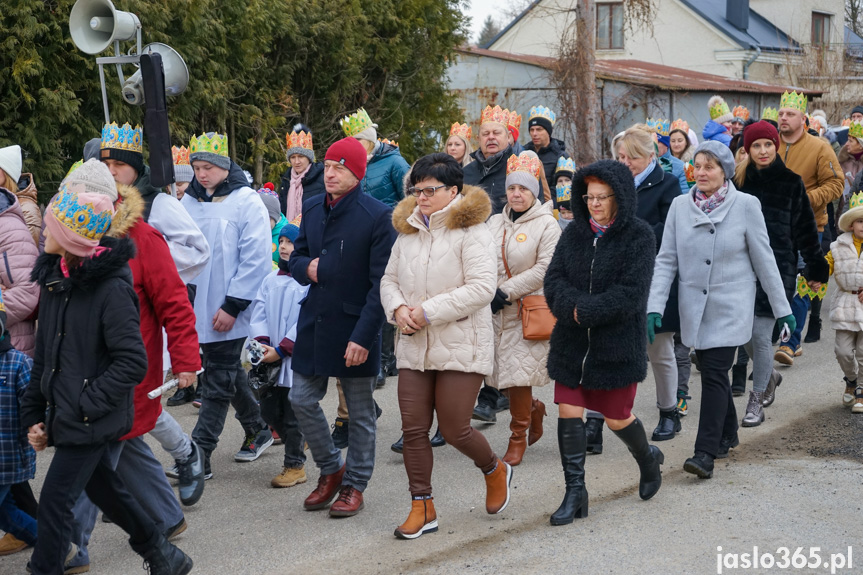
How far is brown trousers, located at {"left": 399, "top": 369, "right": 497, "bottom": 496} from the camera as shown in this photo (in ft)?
17.6

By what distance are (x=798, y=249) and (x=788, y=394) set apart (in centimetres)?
157

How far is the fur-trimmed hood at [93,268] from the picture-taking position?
438 centimetres

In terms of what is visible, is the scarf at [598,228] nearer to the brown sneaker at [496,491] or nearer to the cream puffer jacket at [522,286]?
the cream puffer jacket at [522,286]

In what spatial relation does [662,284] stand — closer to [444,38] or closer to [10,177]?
[10,177]

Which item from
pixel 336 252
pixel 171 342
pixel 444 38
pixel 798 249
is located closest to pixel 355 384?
pixel 336 252

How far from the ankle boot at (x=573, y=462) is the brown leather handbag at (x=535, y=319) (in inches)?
43.0

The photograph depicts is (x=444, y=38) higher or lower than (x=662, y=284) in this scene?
higher

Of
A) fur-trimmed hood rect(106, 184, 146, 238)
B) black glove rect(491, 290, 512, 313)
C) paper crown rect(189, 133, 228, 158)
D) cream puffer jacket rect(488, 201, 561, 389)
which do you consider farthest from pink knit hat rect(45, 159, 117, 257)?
cream puffer jacket rect(488, 201, 561, 389)

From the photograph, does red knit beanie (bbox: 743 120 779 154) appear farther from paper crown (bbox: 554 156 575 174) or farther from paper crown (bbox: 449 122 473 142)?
paper crown (bbox: 449 122 473 142)

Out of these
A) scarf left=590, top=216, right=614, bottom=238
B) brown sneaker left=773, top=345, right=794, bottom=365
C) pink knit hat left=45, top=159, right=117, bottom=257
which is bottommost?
brown sneaker left=773, top=345, right=794, bottom=365

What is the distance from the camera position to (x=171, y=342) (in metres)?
5.08

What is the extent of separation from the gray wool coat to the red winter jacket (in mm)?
2873

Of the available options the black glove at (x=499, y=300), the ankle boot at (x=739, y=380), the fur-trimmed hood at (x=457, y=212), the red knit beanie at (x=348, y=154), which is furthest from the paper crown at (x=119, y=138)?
the ankle boot at (x=739, y=380)

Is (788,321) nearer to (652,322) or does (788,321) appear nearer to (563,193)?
(652,322)
